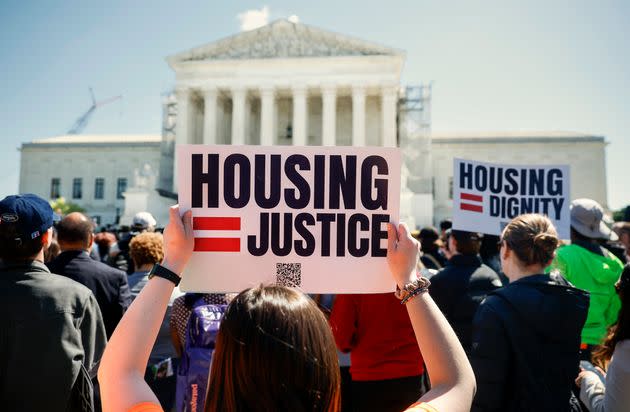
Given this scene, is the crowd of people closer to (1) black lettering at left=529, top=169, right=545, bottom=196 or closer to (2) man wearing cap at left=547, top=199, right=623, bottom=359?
(2) man wearing cap at left=547, top=199, right=623, bottom=359

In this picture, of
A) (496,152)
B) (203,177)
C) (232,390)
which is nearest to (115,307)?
(203,177)

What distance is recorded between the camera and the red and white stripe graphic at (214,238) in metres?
2.10

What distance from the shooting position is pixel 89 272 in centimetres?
375

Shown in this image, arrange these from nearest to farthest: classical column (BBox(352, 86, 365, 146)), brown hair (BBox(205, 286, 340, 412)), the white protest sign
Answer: brown hair (BBox(205, 286, 340, 412)), the white protest sign, classical column (BBox(352, 86, 365, 146))

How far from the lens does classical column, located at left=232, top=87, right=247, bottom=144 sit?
3681cm

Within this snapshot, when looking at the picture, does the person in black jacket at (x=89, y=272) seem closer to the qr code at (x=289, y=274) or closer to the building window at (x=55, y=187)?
the qr code at (x=289, y=274)

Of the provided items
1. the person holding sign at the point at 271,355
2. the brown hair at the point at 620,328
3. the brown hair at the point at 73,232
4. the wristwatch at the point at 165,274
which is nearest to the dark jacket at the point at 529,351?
the brown hair at the point at 620,328

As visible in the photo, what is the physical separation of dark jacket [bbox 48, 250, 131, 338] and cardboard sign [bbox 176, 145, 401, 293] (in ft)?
6.68

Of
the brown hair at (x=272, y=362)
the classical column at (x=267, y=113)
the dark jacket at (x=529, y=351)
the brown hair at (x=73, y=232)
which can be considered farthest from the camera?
the classical column at (x=267, y=113)

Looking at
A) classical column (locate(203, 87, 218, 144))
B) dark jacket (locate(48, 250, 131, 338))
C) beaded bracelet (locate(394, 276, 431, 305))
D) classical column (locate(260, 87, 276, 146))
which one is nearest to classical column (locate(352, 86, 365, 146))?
classical column (locate(260, 87, 276, 146))

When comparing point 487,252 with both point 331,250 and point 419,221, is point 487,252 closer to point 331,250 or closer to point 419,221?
point 331,250

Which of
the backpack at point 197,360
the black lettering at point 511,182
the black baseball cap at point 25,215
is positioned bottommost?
the backpack at point 197,360

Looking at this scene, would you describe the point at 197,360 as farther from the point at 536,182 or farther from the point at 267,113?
the point at 267,113

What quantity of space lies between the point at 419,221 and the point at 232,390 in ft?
118
